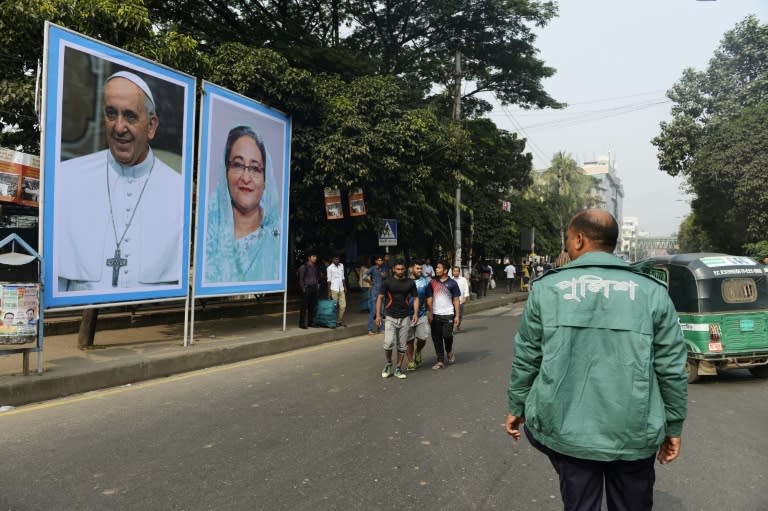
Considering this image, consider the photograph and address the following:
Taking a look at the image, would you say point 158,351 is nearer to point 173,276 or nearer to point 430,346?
point 173,276

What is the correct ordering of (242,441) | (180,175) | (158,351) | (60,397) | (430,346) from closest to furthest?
(242,441) < (60,397) < (158,351) < (180,175) < (430,346)

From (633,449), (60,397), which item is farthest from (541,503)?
(60,397)

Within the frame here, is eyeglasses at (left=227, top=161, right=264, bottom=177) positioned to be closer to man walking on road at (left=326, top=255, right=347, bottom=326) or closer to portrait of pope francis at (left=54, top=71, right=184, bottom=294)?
portrait of pope francis at (left=54, top=71, right=184, bottom=294)

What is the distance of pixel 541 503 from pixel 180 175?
26.8 feet

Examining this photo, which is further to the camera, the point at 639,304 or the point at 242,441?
the point at 242,441

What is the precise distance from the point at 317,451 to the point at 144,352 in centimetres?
543

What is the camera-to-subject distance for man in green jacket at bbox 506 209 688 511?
7.22 feet

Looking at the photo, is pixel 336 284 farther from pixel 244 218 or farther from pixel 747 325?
pixel 747 325

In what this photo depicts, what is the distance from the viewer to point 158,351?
366 inches

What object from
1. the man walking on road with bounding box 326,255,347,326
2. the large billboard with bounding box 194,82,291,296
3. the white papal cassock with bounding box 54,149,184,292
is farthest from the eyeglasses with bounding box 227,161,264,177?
the man walking on road with bounding box 326,255,347,326

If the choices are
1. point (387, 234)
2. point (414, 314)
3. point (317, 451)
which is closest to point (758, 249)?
point (387, 234)

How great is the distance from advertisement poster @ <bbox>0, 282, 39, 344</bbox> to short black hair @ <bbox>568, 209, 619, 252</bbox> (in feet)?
21.6

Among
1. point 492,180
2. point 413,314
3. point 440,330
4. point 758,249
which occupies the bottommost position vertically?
point 440,330

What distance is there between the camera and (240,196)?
1134cm
